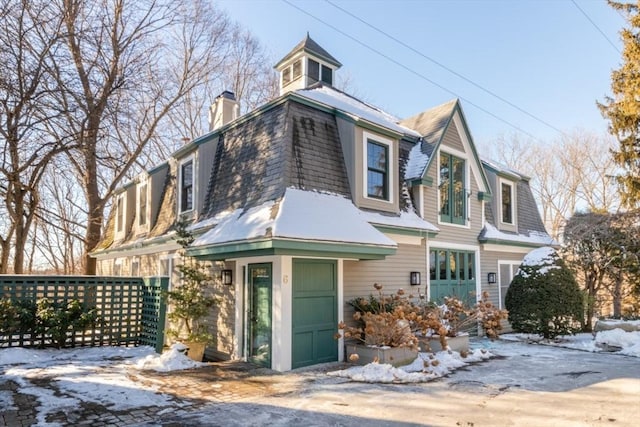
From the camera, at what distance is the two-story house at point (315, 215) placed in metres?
8.03

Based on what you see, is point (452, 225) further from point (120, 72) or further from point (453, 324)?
point (120, 72)

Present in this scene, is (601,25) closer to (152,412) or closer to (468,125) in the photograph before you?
(468,125)

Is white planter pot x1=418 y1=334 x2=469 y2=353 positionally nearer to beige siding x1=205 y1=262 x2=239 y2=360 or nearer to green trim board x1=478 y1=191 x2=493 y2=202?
beige siding x1=205 y1=262 x2=239 y2=360

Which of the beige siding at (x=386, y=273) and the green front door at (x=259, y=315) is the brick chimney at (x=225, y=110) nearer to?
the green front door at (x=259, y=315)

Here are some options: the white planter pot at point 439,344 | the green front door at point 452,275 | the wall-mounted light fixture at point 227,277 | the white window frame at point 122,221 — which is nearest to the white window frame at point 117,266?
the white window frame at point 122,221

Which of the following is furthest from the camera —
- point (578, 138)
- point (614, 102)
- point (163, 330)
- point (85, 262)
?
point (578, 138)

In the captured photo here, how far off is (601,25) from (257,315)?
45.9 ft

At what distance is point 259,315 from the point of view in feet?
28.1

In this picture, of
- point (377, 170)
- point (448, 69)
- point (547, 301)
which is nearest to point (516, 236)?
point (547, 301)

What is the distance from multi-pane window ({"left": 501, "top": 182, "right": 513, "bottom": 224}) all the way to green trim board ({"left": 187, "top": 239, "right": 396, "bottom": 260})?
7926 millimetres

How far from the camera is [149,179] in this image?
13445mm

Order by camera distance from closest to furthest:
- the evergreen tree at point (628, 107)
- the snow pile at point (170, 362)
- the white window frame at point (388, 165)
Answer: the snow pile at point (170, 362) < the white window frame at point (388, 165) < the evergreen tree at point (628, 107)

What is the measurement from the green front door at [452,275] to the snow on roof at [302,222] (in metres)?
3.46

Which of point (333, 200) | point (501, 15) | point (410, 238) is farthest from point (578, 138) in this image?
point (333, 200)
